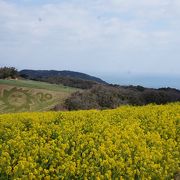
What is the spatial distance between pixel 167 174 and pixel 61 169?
6.93ft

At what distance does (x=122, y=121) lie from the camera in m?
12.9

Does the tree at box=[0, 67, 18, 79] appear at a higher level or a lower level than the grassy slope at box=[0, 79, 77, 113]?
higher

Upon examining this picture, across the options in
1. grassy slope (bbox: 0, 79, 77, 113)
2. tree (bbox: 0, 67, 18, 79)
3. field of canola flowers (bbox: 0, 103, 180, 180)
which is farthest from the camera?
tree (bbox: 0, 67, 18, 79)

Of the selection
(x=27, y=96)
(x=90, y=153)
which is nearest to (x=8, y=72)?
(x=27, y=96)

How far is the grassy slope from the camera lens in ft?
83.8

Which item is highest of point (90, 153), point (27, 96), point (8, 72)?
point (8, 72)

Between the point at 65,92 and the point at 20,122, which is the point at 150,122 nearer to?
the point at 20,122

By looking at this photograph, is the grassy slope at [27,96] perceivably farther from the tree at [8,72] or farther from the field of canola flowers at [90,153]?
the field of canola flowers at [90,153]

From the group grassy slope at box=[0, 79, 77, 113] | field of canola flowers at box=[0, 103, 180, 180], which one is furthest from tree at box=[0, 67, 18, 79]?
field of canola flowers at box=[0, 103, 180, 180]

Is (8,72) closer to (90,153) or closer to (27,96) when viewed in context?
(27,96)

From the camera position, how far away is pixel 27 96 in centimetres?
2662

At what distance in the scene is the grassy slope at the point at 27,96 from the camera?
25.5 metres

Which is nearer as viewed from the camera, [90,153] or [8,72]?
[90,153]

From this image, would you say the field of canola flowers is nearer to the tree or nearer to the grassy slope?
the grassy slope
